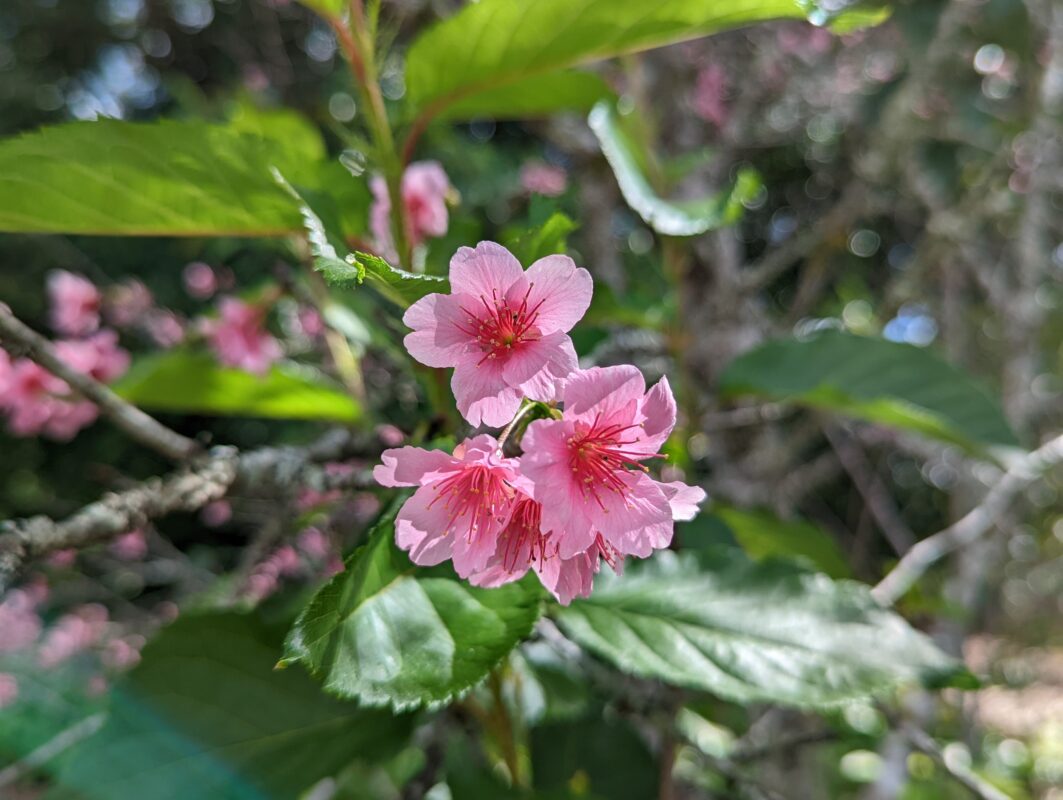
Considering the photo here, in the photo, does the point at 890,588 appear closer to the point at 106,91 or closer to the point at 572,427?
the point at 572,427

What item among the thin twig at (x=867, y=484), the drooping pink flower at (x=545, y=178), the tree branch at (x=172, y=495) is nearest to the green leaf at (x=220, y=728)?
the tree branch at (x=172, y=495)

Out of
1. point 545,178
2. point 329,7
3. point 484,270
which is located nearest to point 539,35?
point 329,7

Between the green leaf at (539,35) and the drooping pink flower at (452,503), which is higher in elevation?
the green leaf at (539,35)

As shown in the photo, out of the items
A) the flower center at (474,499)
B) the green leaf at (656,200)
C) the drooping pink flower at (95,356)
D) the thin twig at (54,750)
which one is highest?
the flower center at (474,499)

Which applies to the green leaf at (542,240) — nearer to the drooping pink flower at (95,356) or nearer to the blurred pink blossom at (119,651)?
the drooping pink flower at (95,356)

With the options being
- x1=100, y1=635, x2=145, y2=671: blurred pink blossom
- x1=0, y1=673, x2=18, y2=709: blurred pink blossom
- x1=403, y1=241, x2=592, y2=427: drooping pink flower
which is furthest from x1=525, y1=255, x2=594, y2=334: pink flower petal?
x1=0, y1=673, x2=18, y2=709: blurred pink blossom

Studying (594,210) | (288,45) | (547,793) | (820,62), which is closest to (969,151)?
(820,62)

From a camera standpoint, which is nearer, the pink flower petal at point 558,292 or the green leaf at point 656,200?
the pink flower petal at point 558,292
